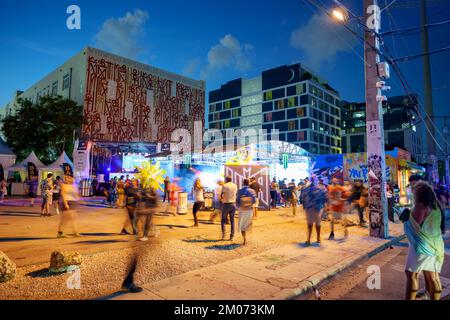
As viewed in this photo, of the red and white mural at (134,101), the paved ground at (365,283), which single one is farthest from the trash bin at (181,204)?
the red and white mural at (134,101)

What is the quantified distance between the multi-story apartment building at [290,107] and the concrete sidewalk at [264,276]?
207 ft

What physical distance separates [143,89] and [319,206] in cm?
3791

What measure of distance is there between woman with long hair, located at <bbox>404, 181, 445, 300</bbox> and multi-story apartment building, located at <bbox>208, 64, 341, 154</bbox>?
66084 millimetres

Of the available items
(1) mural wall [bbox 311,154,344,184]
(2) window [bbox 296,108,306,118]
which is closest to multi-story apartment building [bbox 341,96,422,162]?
(2) window [bbox 296,108,306,118]

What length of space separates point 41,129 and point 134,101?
1424cm

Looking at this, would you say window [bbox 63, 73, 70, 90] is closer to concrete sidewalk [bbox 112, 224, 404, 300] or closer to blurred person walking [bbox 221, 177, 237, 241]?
blurred person walking [bbox 221, 177, 237, 241]

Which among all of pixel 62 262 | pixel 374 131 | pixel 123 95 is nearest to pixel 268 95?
pixel 123 95

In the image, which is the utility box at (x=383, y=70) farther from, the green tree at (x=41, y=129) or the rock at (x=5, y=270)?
the green tree at (x=41, y=129)

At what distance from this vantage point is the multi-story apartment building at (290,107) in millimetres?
69500

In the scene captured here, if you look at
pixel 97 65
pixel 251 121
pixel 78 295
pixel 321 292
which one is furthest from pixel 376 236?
pixel 251 121

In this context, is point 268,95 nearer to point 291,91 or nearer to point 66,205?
point 291,91

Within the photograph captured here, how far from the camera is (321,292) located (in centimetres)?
480

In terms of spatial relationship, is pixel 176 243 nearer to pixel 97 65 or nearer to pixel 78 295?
pixel 78 295

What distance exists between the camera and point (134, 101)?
131 ft
